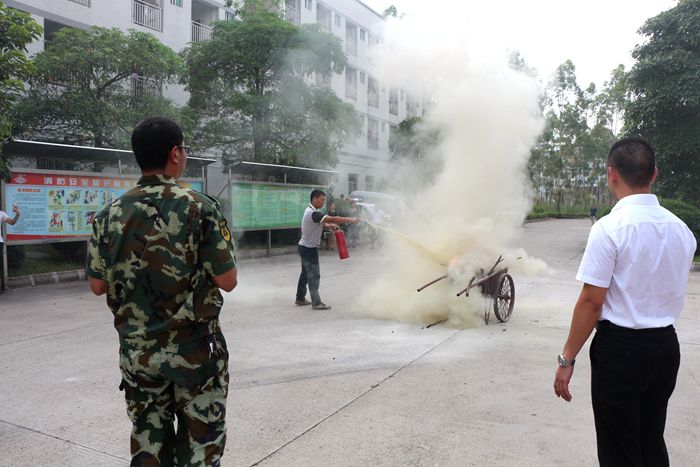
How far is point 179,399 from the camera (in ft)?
6.61

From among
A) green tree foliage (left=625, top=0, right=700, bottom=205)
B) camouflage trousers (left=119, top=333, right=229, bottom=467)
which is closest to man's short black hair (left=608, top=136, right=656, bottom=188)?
camouflage trousers (left=119, top=333, right=229, bottom=467)

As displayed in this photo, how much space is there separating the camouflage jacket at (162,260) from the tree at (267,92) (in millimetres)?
12445

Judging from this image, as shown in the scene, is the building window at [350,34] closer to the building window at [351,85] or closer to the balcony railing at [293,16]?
the building window at [351,85]

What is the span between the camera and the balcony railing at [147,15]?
16672 millimetres

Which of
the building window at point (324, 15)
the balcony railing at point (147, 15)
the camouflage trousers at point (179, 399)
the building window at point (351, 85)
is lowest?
the camouflage trousers at point (179, 399)

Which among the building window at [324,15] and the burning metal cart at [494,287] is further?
the building window at [324,15]

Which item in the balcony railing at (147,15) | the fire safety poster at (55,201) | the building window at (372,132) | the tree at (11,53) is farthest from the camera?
the building window at (372,132)

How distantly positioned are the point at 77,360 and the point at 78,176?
5.68 metres

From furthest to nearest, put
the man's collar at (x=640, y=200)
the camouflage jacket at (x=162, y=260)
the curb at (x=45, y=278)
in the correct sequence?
1. the curb at (x=45, y=278)
2. the man's collar at (x=640, y=200)
3. the camouflage jacket at (x=162, y=260)

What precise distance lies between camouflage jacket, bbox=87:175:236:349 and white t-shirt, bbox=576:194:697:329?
147 cm

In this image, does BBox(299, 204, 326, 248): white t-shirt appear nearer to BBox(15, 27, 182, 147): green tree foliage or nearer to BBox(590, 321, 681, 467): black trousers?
BBox(590, 321, 681, 467): black trousers

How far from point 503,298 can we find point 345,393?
326cm

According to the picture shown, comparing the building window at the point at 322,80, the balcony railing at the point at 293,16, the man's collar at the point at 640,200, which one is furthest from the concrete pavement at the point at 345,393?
the balcony railing at the point at 293,16

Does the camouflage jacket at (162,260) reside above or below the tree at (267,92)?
below
